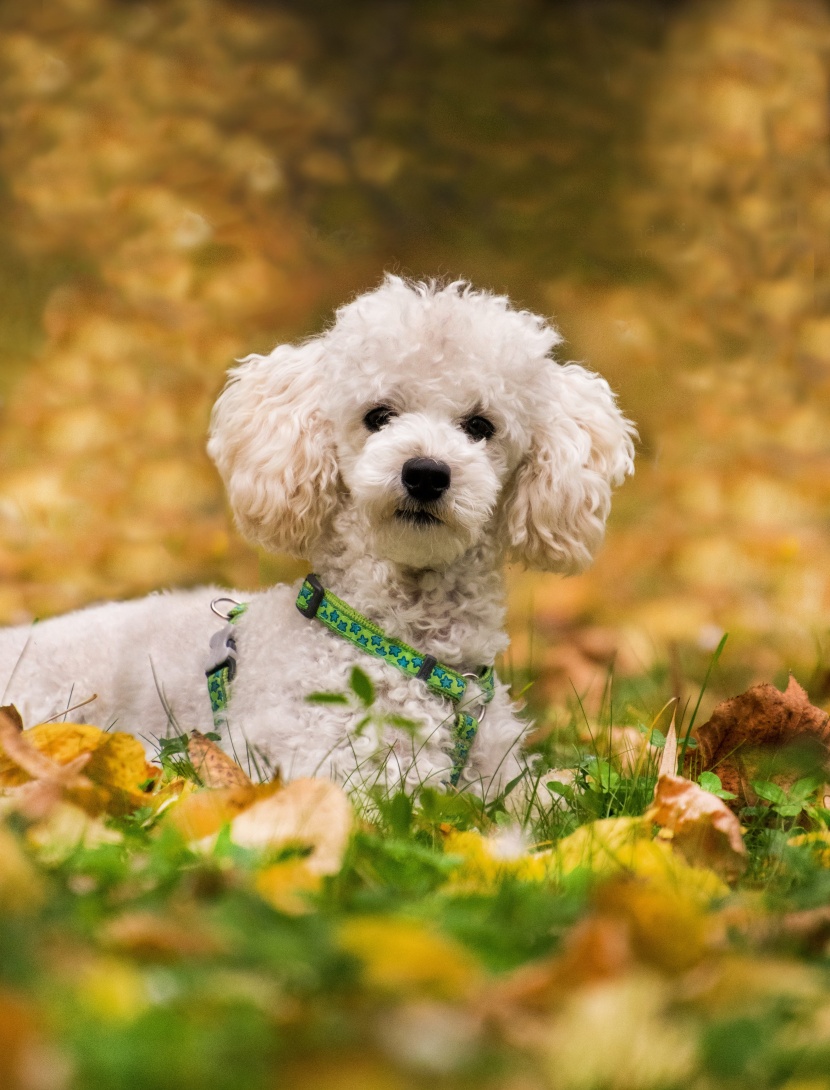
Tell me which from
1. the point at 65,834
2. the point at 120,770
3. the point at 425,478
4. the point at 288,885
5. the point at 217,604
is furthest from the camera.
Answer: the point at 217,604

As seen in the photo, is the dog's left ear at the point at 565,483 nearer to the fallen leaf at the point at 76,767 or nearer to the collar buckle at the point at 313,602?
the collar buckle at the point at 313,602

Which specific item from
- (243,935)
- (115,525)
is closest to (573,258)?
(115,525)

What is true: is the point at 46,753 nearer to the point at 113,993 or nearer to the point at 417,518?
the point at 417,518

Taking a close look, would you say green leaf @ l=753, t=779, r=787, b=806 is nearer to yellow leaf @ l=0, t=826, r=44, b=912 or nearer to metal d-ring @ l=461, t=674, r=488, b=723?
metal d-ring @ l=461, t=674, r=488, b=723

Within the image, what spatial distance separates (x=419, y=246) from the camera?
356 centimetres

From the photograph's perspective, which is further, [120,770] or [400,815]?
[120,770]

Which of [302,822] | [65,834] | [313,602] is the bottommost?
[65,834]

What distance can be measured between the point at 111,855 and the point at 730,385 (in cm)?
283

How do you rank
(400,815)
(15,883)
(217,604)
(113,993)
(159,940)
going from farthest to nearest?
1. (217,604)
2. (400,815)
3. (15,883)
4. (159,940)
5. (113,993)

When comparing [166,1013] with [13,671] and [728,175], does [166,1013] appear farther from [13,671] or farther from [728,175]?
[728,175]

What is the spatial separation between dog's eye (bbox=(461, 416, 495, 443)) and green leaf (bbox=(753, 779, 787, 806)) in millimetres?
764

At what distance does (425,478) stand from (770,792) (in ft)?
2.46

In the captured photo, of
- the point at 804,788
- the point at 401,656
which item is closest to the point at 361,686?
the point at 401,656

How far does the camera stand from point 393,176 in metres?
3.58
